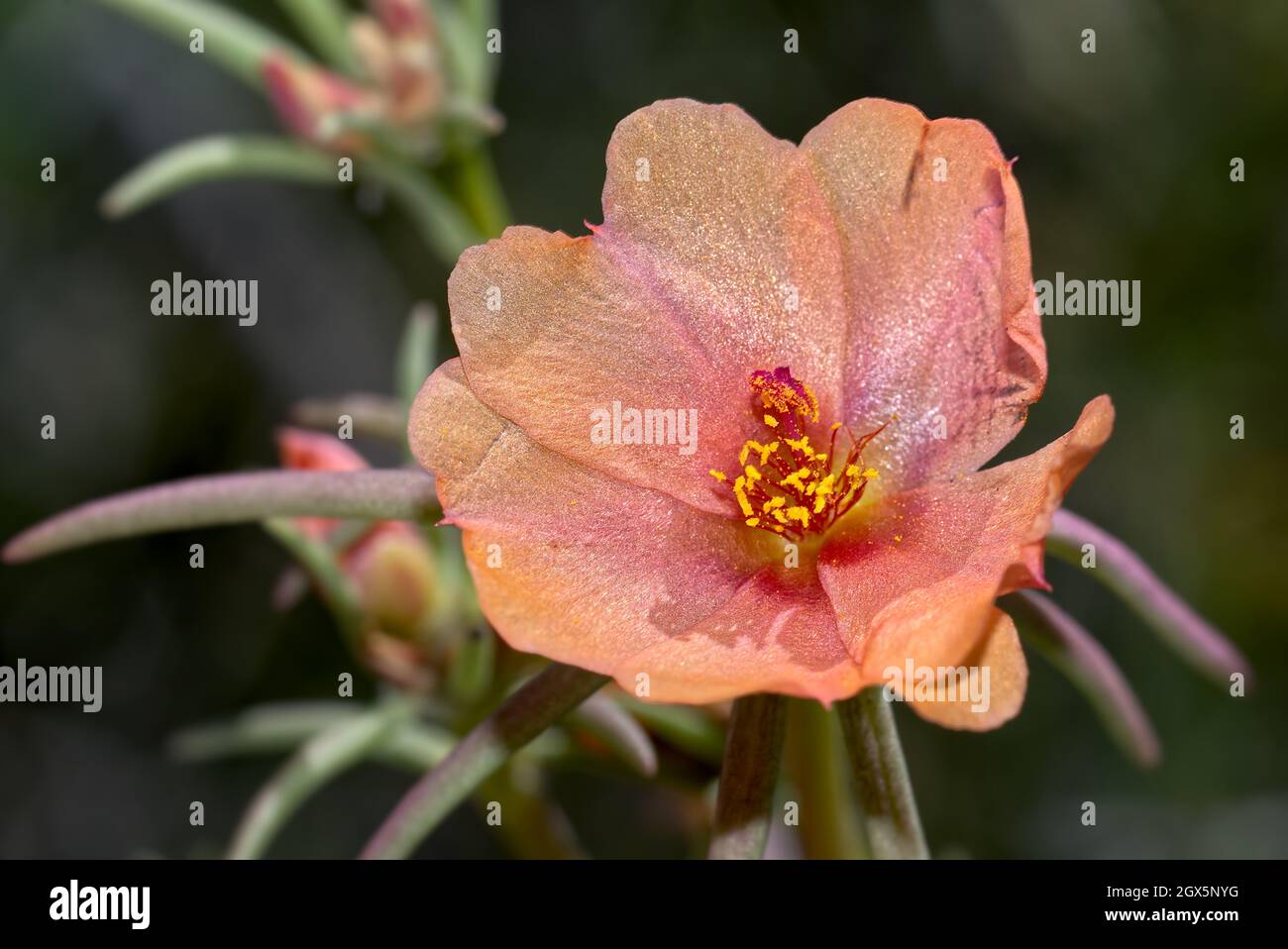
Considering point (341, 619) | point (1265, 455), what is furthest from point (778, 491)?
point (1265, 455)

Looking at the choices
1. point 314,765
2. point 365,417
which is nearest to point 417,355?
point 365,417

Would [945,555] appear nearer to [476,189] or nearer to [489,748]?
[489,748]

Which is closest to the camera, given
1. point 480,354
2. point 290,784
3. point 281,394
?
point 480,354

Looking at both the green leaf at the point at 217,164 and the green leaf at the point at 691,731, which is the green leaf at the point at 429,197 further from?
the green leaf at the point at 691,731

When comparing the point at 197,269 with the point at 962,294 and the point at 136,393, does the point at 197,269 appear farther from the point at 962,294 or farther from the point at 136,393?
the point at 962,294
